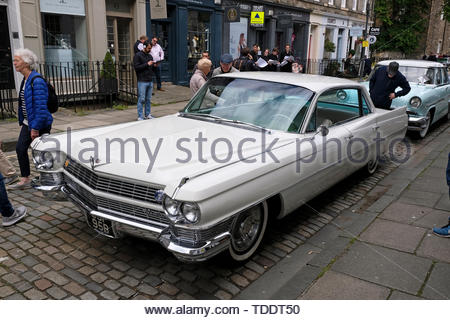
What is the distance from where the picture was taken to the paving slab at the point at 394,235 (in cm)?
420

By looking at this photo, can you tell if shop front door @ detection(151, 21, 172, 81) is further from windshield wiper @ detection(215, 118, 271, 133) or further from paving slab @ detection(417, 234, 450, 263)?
paving slab @ detection(417, 234, 450, 263)

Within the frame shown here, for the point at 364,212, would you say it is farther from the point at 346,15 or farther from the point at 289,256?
the point at 346,15

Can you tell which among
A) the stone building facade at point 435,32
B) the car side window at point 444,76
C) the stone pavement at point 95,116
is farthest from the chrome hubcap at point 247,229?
the stone building facade at point 435,32

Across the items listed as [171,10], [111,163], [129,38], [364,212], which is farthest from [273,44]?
[111,163]

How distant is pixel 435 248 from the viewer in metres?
4.12

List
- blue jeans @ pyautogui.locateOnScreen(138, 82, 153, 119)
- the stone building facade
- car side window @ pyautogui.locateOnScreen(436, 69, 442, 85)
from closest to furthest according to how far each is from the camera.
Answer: car side window @ pyautogui.locateOnScreen(436, 69, 442, 85) → blue jeans @ pyautogui.locateOnScreen(138, 82, 153, 119) → the stone building facade

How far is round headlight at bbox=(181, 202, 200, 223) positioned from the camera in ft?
9.52

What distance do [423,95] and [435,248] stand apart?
5827mm

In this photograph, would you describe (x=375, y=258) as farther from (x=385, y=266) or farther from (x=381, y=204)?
(x=381, y=204)

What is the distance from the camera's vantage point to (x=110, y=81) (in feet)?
39.5

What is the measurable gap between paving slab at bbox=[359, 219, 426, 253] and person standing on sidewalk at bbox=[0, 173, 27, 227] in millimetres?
3849

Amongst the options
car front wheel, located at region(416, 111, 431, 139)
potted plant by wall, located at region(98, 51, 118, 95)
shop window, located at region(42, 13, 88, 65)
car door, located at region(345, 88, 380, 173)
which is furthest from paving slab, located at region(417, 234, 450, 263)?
shop window, located at region(42, 13, 88, 65)

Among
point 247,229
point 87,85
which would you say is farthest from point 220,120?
point 87,85

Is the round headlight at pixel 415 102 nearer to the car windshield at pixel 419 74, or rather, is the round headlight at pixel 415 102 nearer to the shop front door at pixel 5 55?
the car windshield at pixel 419 74
